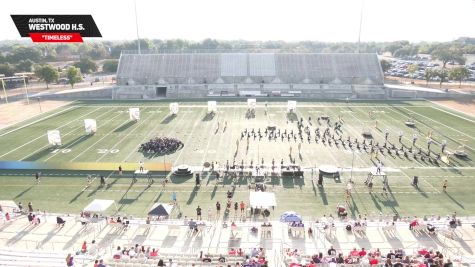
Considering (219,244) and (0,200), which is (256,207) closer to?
(219,244)

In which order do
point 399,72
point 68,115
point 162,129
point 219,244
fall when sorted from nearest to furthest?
point 219,244, point 162,129, point 68,115, point 399,72

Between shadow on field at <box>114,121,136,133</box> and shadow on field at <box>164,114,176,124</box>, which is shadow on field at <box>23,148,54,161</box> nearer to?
shadow on field at <box>114,121,136,133</box>

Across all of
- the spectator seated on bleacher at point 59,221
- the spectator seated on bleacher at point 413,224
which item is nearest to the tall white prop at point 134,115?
the spectator seated on bleacher at point 59,221

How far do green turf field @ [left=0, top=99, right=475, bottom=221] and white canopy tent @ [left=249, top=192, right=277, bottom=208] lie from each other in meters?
1.80

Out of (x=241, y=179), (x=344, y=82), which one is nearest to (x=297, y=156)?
(x=241, y=179)

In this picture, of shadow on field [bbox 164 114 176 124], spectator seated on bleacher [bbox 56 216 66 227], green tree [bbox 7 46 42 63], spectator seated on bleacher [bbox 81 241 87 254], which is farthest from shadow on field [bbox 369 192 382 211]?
green tree [bbox 7 46 42 63]

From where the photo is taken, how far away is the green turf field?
26391 millimetres

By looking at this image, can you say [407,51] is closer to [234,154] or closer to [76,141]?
[234,154]

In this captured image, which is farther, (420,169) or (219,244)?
(420,169)

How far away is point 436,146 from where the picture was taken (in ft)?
125

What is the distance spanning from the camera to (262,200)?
2355cm

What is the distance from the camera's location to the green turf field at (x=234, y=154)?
86.6 ft

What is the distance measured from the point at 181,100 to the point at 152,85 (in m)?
10.8

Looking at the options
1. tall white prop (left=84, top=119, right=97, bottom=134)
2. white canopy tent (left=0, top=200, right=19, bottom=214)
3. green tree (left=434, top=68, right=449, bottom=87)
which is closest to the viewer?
white canopy tent (left=0, top=200, right=19, bottom=214)
